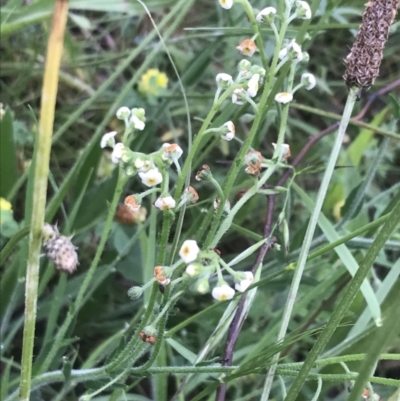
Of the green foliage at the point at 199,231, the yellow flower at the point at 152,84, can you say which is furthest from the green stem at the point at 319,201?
the yellow flower at the point at 152,84

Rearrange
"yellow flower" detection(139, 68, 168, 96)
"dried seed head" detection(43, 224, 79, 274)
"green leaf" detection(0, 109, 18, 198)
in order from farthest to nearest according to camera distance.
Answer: "yellow flower" detection(139, 68, 168, 96), "green leaf" detection(0, 109, 18, 198), "dried seed head" detection(43, 224, 79, 274)

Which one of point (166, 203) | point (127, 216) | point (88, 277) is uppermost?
point (166, 203)

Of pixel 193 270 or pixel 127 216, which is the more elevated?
pixel 193 270

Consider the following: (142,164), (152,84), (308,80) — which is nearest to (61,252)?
(142,164)

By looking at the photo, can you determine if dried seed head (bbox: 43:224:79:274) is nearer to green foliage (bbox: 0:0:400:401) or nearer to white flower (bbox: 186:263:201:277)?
green foliage (bbox: 0:0:400:401)

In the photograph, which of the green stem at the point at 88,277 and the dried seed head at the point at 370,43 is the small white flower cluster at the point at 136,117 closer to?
the green stem at the point at 88,277

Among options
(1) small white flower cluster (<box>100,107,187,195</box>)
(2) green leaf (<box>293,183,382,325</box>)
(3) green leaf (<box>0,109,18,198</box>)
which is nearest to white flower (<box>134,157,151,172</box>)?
(1) small white flower cluster (<box>100,107,187,195</box>)

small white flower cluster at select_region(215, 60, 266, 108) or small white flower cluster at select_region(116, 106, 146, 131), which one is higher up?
small white flower cluster at select_region(215, 60, 266, 108)

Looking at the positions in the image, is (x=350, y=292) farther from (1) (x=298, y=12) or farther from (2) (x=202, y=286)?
(1) (x=298, y=12)
